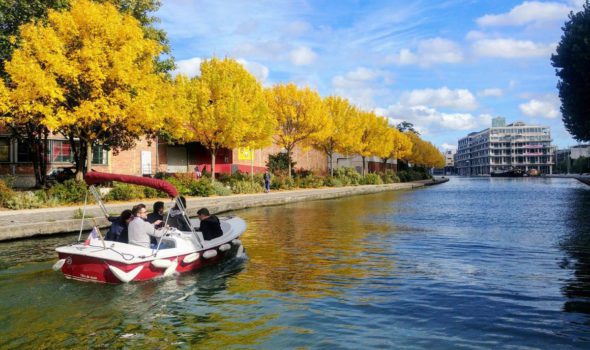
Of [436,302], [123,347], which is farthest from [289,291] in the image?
[123,347]

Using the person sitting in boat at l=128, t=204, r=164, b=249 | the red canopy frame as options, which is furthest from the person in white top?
the red canopy frame

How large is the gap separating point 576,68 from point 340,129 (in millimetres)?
27896

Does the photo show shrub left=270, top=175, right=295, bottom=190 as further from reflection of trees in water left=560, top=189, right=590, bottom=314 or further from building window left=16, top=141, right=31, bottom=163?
reflection of trees in water left=560, top=189, right=590, bottom=314

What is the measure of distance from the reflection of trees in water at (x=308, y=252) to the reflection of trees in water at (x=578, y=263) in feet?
12.9

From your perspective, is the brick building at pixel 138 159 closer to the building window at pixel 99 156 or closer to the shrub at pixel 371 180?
the building window at pixel 99 156

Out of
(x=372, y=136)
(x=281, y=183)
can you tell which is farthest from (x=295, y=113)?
(x=372, y=136)

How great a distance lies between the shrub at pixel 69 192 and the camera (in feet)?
79.2

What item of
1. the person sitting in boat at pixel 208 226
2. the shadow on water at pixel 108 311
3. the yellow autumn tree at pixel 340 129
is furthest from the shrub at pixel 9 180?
the yellow autumn tree at pixel 340 129

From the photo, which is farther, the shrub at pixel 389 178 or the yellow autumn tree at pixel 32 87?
the shrub at pixel 389 178

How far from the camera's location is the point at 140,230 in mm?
10945

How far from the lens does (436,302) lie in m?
8.90

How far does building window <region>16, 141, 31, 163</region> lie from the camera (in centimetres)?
3669

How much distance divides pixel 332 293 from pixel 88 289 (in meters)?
4.82

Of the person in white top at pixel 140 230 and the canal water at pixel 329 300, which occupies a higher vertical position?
the person in white top at pixel 140 230
